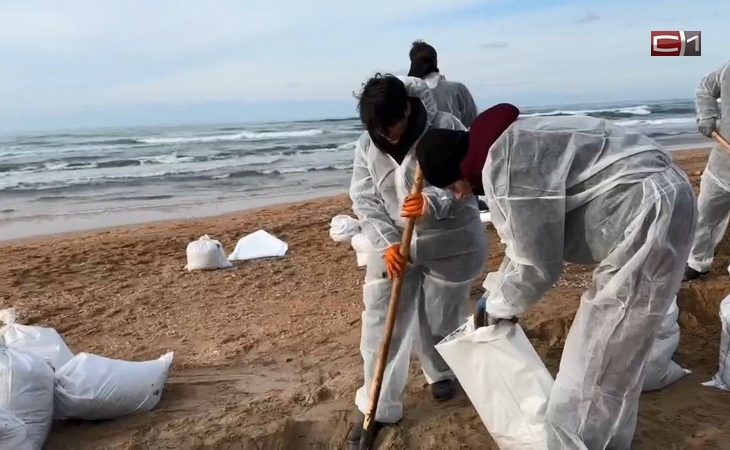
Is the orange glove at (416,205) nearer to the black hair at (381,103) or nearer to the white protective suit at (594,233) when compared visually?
the black hair at (381,103)

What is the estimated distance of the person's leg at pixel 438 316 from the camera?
3.07m

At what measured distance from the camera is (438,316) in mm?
3111

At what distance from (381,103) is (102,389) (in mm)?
1861

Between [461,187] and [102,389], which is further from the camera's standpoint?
[102,389]

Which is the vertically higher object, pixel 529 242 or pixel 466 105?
pixel 466 105

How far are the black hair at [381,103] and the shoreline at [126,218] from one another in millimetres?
6978

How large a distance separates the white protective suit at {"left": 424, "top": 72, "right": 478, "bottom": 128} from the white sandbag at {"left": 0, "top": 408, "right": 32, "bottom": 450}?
311 cm

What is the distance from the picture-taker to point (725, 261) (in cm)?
491

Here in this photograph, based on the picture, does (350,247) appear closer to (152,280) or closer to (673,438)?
(152,280)

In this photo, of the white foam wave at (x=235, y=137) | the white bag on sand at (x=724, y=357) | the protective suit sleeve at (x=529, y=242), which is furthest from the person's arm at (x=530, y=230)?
the white foam wave at (x=235, y=137)

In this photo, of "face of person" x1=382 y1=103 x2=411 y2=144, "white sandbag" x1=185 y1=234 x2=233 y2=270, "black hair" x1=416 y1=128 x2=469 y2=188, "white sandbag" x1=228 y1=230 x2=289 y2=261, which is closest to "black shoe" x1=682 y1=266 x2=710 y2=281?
"face of person" x1=382 y1=103 x2=411 y2=144

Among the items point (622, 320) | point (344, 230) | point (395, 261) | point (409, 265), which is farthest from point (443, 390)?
point (344, 230)

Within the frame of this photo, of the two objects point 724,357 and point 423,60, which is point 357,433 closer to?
point 724,357

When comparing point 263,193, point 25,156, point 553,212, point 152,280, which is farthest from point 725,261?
point 25,156
